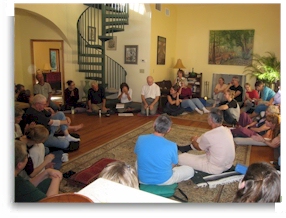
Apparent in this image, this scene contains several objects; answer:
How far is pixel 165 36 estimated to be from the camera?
8.27m

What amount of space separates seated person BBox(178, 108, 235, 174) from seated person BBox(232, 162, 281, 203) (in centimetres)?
130

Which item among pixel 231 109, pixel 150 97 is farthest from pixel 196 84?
pixel 231 109

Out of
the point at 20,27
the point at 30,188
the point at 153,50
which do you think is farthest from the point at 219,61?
the point at 30,188

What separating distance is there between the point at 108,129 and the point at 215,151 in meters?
2.72

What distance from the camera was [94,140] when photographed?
4262 mm

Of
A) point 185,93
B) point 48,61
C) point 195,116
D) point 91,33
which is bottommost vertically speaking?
point 195,116

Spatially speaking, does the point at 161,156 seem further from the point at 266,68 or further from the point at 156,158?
the point at 266,68

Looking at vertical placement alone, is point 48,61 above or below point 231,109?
A: above

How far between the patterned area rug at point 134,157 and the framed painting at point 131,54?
2.89m

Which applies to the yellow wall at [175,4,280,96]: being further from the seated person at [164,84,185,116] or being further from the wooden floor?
the wooden floor

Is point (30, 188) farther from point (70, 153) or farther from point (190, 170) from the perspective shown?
point (70, 153)

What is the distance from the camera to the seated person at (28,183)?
154 cm

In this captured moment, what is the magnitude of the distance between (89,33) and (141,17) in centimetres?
164

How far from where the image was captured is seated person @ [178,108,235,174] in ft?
8.69
